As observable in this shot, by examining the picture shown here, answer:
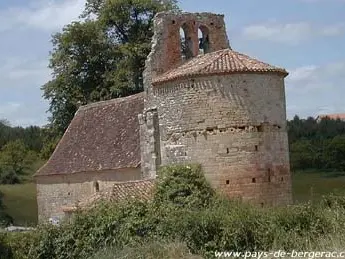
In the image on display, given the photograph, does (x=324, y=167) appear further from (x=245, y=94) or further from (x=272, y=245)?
(x=272, y=245)

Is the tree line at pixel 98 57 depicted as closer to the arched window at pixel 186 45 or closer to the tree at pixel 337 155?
the arched window at pixel 186 45

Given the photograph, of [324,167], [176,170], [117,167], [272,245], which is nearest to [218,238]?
[272,245]

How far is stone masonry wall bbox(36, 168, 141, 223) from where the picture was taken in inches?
1190

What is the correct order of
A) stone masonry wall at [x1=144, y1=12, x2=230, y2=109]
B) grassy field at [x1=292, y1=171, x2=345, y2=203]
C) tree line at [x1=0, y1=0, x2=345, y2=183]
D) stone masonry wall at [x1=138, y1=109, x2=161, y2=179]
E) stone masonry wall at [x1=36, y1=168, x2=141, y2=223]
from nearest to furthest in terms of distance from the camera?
stone masonry wall at [x1=138, y1=109, x2=161, y2=179]
stone masonry wall at [x1=144, y1=12, x2=230, y2=109]
stone masonry wall at [x1=36, y1=168, x2=141, y2=223]
tree line at [x1=0, y1=0, x2=345, y2=183]
grassy field at [x1=292, y1=171, x2=345, y2=203]

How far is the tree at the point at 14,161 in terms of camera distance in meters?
69.9

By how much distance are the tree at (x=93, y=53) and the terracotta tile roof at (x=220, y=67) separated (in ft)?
48.8

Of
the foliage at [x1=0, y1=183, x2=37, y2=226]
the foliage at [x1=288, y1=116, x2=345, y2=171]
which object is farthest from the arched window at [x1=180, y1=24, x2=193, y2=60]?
the foliage at [x1=288, y1=116, x2=345, y2=171]

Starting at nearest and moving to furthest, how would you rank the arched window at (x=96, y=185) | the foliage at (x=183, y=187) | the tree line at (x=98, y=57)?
the foliage at (x=183, y=187)
the arched window at (x=96, y=185)
the tree line at (x=98, y=57)

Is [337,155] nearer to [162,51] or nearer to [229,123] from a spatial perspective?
[162,51]

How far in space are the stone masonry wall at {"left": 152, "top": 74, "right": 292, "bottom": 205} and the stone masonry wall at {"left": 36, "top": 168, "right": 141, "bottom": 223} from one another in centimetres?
452

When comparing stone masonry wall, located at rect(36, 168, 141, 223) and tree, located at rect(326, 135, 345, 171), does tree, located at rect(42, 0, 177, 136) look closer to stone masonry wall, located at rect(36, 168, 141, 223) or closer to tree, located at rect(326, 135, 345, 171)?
stone masonry wall, located at rect(36, 168, 141, 223)

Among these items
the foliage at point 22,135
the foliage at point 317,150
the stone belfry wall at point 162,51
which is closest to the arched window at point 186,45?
the stone belfry wall at point 162,51

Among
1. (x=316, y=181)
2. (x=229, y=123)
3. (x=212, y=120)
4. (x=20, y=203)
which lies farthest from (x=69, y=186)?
(x=316, y=181)

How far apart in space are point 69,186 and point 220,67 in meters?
12.0
